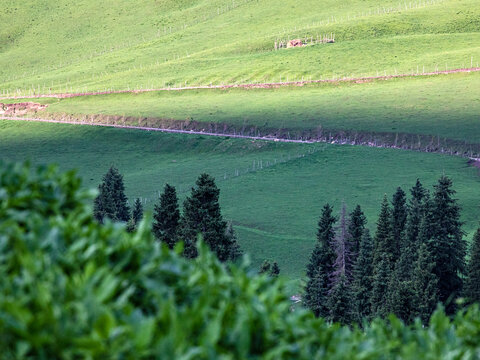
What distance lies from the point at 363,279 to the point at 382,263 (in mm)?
2239

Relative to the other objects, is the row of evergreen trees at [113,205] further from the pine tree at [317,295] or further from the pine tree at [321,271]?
the pine tree at [317,295]

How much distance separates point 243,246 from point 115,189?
16.7 meters

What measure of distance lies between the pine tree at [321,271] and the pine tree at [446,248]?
6227 millimetres

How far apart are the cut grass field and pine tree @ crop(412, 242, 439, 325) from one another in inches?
543

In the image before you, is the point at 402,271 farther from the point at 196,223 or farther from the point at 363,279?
the point at 196,223

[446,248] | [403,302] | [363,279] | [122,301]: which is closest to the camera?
[122,301]

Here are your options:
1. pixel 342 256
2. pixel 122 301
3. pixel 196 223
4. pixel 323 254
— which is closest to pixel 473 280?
pixel 323 254

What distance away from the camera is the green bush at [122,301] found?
709cm

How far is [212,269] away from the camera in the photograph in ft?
31.0

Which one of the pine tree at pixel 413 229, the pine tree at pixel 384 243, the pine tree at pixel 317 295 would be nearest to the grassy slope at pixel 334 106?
the pine tree at pixel 413 229

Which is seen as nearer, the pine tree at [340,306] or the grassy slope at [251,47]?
the pine tree at [340,306]

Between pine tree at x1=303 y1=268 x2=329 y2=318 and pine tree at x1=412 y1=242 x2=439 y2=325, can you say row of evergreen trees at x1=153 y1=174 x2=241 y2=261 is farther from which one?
pine tree at x1=412 y1=242 x2=439 y2=325

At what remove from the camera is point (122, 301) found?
771cm

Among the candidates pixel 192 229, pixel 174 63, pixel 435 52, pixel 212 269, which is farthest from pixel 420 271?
pixel 174 63
